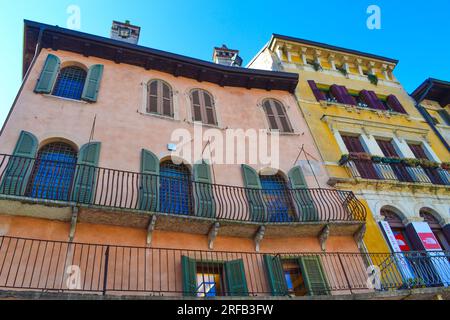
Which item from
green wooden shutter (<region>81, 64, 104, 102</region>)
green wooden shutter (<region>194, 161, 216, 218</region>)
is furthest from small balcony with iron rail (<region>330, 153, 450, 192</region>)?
green wooden shutter (<region>81, 64, 104, 102</region>)

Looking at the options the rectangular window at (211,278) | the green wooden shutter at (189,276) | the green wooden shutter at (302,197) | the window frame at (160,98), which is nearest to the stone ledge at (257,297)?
the green wooden shutter at (189,276)

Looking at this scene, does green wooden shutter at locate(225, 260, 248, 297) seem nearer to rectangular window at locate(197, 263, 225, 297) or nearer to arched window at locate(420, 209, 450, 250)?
rectangular window at locate(197, 263, 225, 297)

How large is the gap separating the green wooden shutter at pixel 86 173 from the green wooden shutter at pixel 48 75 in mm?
2812

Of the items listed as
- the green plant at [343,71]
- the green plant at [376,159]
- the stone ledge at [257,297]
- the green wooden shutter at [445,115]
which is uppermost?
the green plant at [343,71]

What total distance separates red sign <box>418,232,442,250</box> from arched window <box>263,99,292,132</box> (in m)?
5.87

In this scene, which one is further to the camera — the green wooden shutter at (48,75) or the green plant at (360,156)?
the green plant at (360,156)

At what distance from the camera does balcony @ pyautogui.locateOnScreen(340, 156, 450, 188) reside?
40.4 ft

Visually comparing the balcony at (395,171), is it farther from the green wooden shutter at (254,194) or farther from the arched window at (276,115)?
the green wooden shutter at (254,194)

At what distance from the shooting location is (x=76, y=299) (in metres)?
5.98

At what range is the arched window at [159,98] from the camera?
12352mm

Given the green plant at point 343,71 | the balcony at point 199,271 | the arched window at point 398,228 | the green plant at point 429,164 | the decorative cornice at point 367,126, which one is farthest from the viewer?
the green plant at point 343,71

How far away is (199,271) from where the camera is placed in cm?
886

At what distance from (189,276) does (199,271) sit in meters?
0.68
